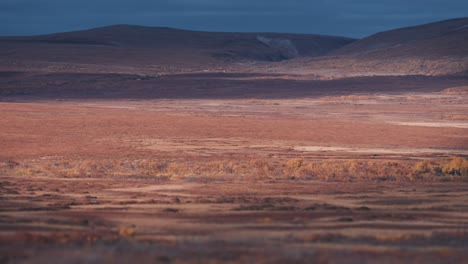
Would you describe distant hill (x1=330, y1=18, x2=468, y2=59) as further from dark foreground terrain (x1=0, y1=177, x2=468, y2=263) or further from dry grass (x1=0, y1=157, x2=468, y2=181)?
dark foreground terrain (x1=0, y1=177, x2=468, y2=263)

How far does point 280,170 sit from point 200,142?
981cm

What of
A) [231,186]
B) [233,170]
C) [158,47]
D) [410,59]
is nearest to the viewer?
[231,186]

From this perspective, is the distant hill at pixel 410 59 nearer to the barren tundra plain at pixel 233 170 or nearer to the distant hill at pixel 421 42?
the distant hill at pixel 421 42

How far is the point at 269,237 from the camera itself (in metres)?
13.1

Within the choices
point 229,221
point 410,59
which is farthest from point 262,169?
point 410,59

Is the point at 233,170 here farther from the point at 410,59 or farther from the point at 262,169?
the point at 410,59

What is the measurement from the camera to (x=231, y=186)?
21.9 meters

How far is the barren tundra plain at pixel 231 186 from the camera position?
459 inches

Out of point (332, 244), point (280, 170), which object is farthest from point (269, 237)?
point (280, 170)

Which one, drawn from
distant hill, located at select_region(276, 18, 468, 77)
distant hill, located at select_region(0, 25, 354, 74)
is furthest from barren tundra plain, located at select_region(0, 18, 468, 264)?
distant hill, located at select_region(0, 25, 354, 74)

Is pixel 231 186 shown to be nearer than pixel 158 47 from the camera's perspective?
→ Yes

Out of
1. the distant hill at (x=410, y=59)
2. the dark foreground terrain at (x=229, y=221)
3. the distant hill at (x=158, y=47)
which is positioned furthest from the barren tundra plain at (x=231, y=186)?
the distant hill at (x=158, y=47)

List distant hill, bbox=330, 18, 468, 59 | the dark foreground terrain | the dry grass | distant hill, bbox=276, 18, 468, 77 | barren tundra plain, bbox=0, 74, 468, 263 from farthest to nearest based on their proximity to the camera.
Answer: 1. distant hill, bbox=330, 18, 468, 59
2. distant hill, bbox=276, 18, 468, 77
3. the dry grass
4. barren tundra plain, bbox=0, 74, 468, 263
5. the dark foreground terrain

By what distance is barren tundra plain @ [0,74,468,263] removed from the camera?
11664 millimetres
